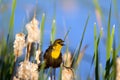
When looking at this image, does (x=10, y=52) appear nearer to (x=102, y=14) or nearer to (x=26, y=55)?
(x=26, y=55)

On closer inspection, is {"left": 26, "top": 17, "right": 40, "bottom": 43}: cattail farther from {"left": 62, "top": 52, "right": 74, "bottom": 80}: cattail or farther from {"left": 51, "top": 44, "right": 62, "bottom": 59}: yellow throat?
{"left": 51, "top": 44, "right": 62, "bottom": 59}: yellow throat

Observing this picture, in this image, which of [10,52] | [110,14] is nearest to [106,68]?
[110,14]

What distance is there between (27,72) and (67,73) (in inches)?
8.7

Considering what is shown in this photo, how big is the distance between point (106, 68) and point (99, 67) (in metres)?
0.04

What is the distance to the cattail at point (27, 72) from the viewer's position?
1508 mm

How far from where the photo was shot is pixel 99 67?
1622 mm

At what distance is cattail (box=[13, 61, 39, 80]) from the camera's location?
1508 mm

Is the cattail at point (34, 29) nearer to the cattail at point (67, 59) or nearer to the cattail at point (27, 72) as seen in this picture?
the cattail at point (67, 59)

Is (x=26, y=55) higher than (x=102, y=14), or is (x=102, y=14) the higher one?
(x=102, y=14)

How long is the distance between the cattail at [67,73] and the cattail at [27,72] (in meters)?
0.14

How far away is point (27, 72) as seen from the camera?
60.1 inches

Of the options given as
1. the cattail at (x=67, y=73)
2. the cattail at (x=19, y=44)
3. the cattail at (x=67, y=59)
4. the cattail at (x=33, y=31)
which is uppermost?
the cattail at (x=33, y=31)

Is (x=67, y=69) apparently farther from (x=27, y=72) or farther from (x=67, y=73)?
(x=27, y=72)

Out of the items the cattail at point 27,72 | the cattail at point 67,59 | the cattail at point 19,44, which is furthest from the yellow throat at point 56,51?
the cattail at point 27,72
